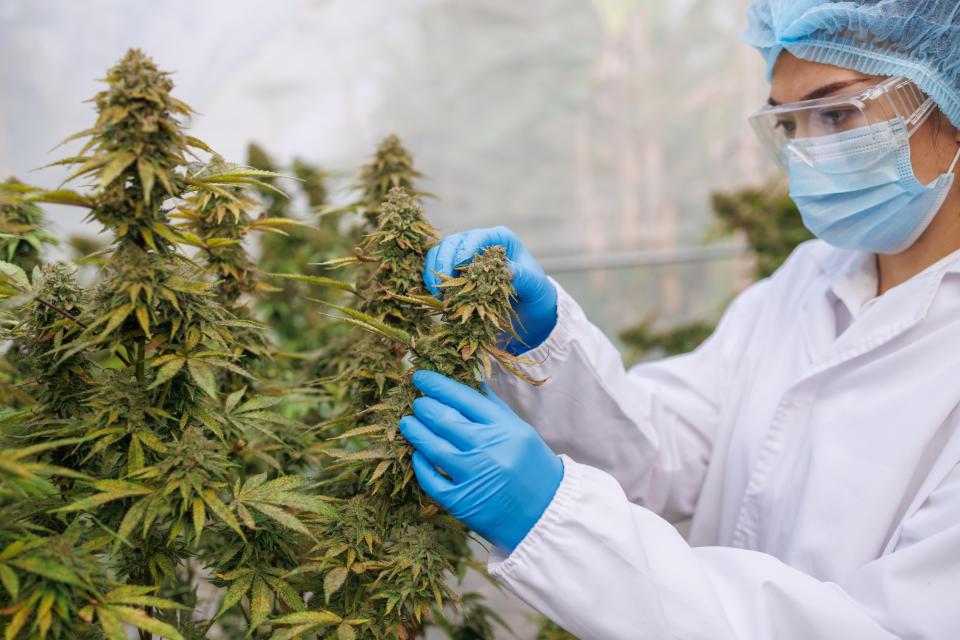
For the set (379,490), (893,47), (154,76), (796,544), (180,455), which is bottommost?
(796,544)

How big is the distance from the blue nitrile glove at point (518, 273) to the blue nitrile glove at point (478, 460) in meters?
0.13

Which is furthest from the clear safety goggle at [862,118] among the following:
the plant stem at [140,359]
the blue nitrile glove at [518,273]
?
the plant stem at [140,359]

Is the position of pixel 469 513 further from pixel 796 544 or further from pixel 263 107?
pixel 263 107

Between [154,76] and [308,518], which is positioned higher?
[154,76]

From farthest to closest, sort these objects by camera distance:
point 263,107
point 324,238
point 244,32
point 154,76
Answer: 1. point 263,107
2. point 244,32
3. point 324,238
4. point 154,76

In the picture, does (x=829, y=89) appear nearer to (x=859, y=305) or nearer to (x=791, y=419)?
(x=859, y=305)

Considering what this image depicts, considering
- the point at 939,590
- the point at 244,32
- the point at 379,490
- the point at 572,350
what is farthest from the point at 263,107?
the point at 939,590

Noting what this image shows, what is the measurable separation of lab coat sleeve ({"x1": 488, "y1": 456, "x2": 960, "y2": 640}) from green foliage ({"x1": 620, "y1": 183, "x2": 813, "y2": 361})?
2.09m

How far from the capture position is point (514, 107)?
180 inches

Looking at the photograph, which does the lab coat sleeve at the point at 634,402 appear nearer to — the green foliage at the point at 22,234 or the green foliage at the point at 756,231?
the green foliage at the point at 22,234

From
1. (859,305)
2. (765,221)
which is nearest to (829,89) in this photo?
(859,305)

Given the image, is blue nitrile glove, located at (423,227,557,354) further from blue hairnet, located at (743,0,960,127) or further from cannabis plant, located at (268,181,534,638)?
blue hairnet, located at (743,0,960,127)

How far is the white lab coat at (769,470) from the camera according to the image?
2.95 feet

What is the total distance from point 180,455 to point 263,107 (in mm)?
3869
